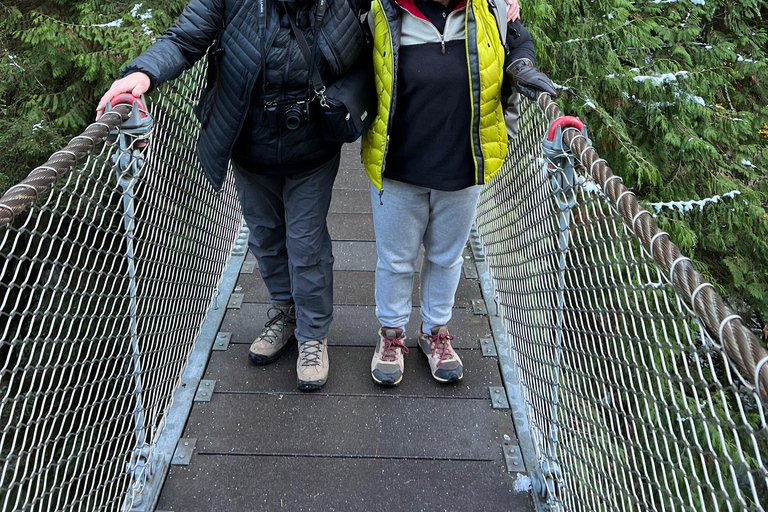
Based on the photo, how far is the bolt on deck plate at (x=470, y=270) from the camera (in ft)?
10.1

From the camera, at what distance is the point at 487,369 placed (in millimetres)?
2461

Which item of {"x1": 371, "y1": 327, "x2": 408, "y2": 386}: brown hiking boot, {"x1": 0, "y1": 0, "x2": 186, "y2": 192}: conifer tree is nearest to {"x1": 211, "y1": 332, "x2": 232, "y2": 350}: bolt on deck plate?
{"x1": 371, "y1": 327, "x2": 408, "y2": 386}: brown hiking boot

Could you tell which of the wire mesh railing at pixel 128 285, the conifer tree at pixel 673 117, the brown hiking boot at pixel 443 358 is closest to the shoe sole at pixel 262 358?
the wire mesh railing at pixel 128 285

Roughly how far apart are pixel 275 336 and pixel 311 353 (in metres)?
0.20

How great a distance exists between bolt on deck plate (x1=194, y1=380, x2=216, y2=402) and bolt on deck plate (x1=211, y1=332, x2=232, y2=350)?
221 mm

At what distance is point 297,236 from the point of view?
85.2 inches

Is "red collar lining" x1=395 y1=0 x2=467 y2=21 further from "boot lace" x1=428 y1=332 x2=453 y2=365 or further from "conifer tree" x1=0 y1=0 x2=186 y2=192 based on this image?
"conifer tree" x1=0 y1=0 x2=186 y2=192

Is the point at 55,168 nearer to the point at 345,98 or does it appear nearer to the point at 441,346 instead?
the point at 345,98

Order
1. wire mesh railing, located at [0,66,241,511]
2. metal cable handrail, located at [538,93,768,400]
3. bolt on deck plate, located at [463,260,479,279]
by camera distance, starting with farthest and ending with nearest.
Result: bolt on deck plate, located at [463,260,479,279] → wire mesh railing, located at [0,66,241,511] → metal cable handrail, located at [538,93,768,400]

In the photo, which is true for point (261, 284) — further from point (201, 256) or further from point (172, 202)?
point (172, 202)

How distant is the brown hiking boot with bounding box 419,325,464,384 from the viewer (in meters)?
2.34

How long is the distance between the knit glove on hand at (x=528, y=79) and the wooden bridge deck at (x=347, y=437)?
45.3 inches

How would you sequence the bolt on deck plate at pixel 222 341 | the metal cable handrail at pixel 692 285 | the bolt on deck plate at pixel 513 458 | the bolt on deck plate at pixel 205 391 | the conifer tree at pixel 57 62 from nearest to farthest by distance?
1. the metal cable handrail at pixel 692 285
2. the bolt on deck plate at pixel 513 458
3. the bolt on deck plate at pixel 205 391
4. the bolt on deck plate at pixel 222 341
5. the conifer tree at pixel 57 62

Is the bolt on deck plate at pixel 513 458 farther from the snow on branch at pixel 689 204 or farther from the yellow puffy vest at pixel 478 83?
the snow on branch at pixel 689 204
